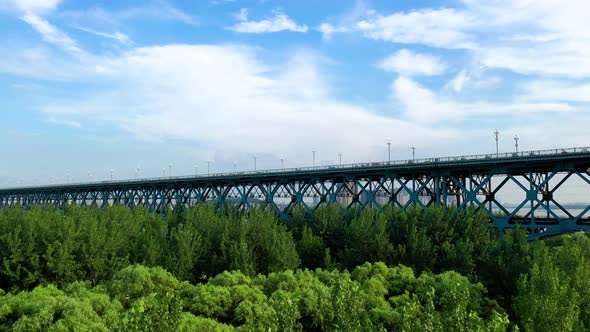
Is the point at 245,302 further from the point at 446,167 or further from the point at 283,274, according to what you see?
the point at 446,167

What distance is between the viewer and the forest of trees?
23.0m

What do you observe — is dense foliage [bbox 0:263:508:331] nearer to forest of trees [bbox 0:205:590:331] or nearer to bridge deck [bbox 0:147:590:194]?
forest of trees [bbox 0:205:590:331]

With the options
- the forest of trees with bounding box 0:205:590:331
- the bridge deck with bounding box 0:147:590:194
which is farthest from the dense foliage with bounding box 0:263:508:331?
the bridge deck with bounding box 0:147:590:194

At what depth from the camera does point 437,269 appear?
51.0m

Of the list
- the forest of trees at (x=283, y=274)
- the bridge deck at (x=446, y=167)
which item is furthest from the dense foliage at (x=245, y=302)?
the bridge deck at (x=446, y=167)

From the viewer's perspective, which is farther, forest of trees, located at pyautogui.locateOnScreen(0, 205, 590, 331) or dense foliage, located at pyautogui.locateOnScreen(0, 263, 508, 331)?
forest of trees, located at pyautogui.locateOnScreen(0, 205, 590, 331)

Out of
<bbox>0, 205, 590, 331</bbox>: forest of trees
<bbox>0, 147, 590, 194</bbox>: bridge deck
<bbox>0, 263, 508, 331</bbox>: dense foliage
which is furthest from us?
<bbox>0, 147, 590, 194</bbox>: bridge deck

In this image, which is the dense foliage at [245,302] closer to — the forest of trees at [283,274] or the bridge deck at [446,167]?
the forest of trees at [283,274]

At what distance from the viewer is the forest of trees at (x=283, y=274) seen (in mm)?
22984

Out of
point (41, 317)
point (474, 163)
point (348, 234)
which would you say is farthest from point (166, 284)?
point (474, 163)

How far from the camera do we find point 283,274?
1465 inches

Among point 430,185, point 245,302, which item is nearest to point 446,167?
point 430,185

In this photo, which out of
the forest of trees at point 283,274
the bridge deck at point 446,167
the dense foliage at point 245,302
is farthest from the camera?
the bridge deck at point 446,167

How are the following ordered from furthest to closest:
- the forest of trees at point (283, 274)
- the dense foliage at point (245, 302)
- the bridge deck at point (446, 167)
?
the bridge deck at point (446, 167)
the forest of trees at point (283, 274)
the dense foliage at point (245, 302)
